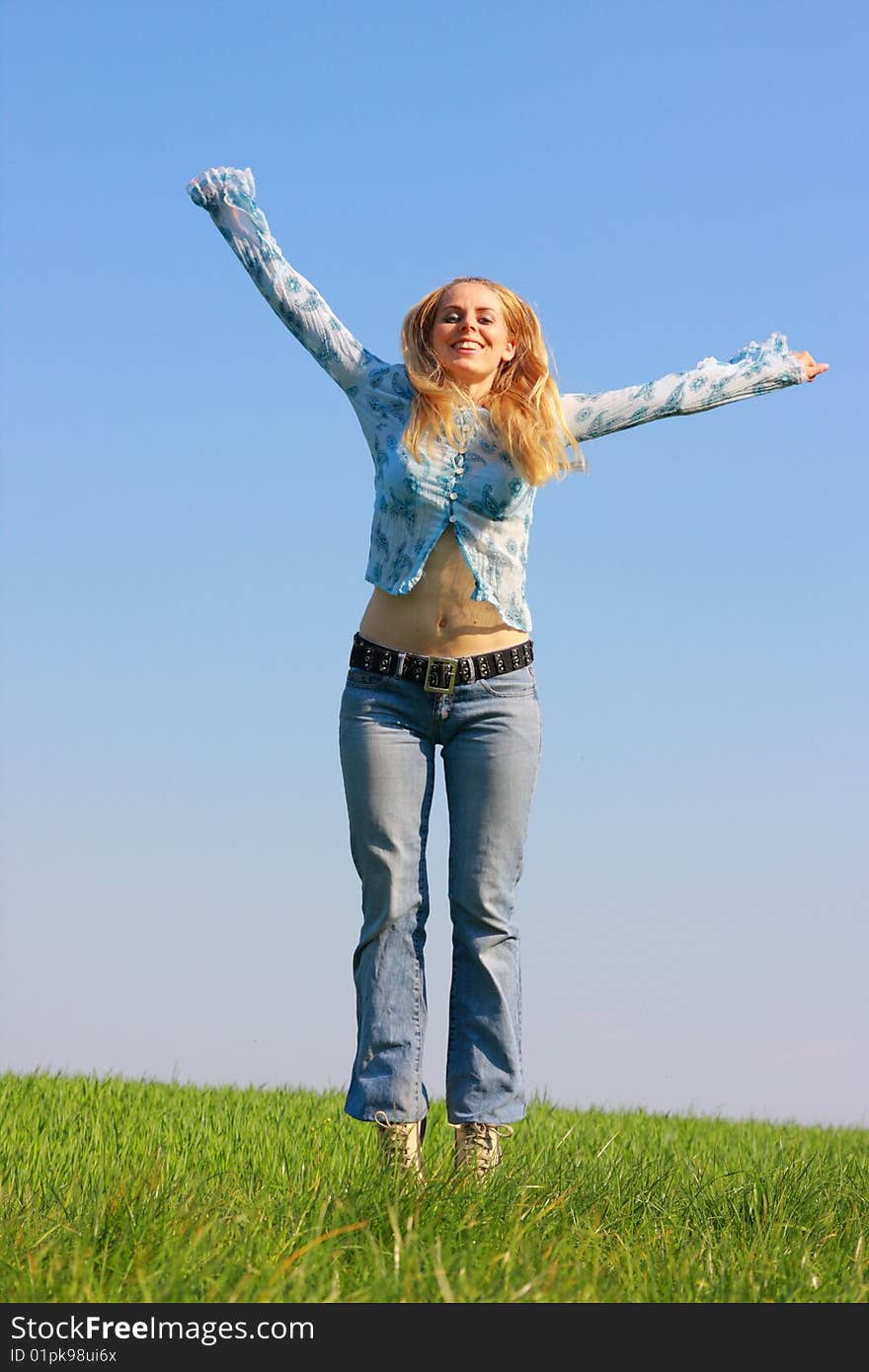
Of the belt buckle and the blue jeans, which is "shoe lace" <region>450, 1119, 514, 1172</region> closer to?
the blue jeans

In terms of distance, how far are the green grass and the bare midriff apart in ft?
5.72

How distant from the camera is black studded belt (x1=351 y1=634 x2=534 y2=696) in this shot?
491 centimetres

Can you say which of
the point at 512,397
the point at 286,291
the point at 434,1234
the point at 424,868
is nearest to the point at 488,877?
the point at 424,868

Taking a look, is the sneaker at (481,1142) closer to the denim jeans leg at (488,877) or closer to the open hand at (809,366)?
the denim jeans leg at (488,877)

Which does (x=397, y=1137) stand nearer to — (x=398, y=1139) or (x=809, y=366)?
(x=398, y=1139)

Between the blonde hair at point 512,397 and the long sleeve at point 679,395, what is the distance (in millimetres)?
109

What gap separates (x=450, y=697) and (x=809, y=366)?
7.18ft

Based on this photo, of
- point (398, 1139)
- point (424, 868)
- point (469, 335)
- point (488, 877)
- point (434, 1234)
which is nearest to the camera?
point (434, 1234)

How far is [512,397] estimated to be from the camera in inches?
208

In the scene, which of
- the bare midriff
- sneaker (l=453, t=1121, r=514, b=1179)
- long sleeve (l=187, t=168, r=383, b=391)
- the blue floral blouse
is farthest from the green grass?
long sleeve (l=187, t=168, r=383, b=391)

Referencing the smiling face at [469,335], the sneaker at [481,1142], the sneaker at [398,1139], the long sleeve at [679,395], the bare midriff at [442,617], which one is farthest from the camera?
the long sleeve at [679,395]

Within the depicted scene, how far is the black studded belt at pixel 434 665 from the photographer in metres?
4.91

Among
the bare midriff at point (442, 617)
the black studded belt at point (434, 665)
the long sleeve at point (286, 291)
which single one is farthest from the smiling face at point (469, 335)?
the black studded belt at point (434, 665)
